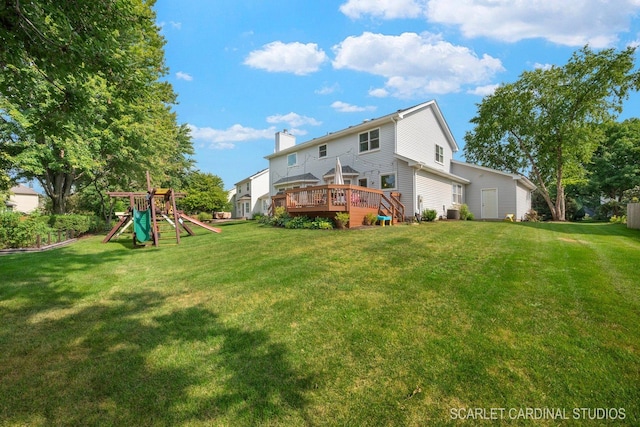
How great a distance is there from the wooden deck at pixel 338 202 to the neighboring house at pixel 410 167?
1.95m

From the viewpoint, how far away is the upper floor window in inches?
873

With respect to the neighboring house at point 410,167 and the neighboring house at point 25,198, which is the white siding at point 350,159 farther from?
the neighboring house at point 25,198

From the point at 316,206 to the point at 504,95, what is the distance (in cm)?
2044

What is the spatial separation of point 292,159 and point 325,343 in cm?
2033

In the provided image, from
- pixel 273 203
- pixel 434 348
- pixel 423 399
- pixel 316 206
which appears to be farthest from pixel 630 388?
pixel 273 203

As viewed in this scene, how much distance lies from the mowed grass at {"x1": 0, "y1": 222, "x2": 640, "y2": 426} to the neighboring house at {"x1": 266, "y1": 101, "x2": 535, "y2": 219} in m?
10.5

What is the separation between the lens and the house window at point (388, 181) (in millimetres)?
16000

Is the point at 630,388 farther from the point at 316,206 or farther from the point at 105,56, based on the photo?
the point at 316,206

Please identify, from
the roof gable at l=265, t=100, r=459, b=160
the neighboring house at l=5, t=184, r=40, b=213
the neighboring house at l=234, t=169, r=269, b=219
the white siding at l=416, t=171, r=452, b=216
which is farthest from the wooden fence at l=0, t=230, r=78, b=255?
the neighboring house at l=5, t=184, r=40, b=213

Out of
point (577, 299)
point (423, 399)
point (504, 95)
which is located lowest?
point (423, 399)

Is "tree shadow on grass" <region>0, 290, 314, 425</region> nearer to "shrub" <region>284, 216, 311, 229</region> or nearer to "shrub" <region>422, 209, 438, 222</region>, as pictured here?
"shrub" <region>284, 216, 311, 229</region>

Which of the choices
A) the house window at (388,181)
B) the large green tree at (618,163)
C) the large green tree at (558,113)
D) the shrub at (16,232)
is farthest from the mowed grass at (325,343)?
the large green tree at (618,163)

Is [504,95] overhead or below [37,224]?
overhead

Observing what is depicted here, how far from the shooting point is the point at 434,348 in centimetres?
294
